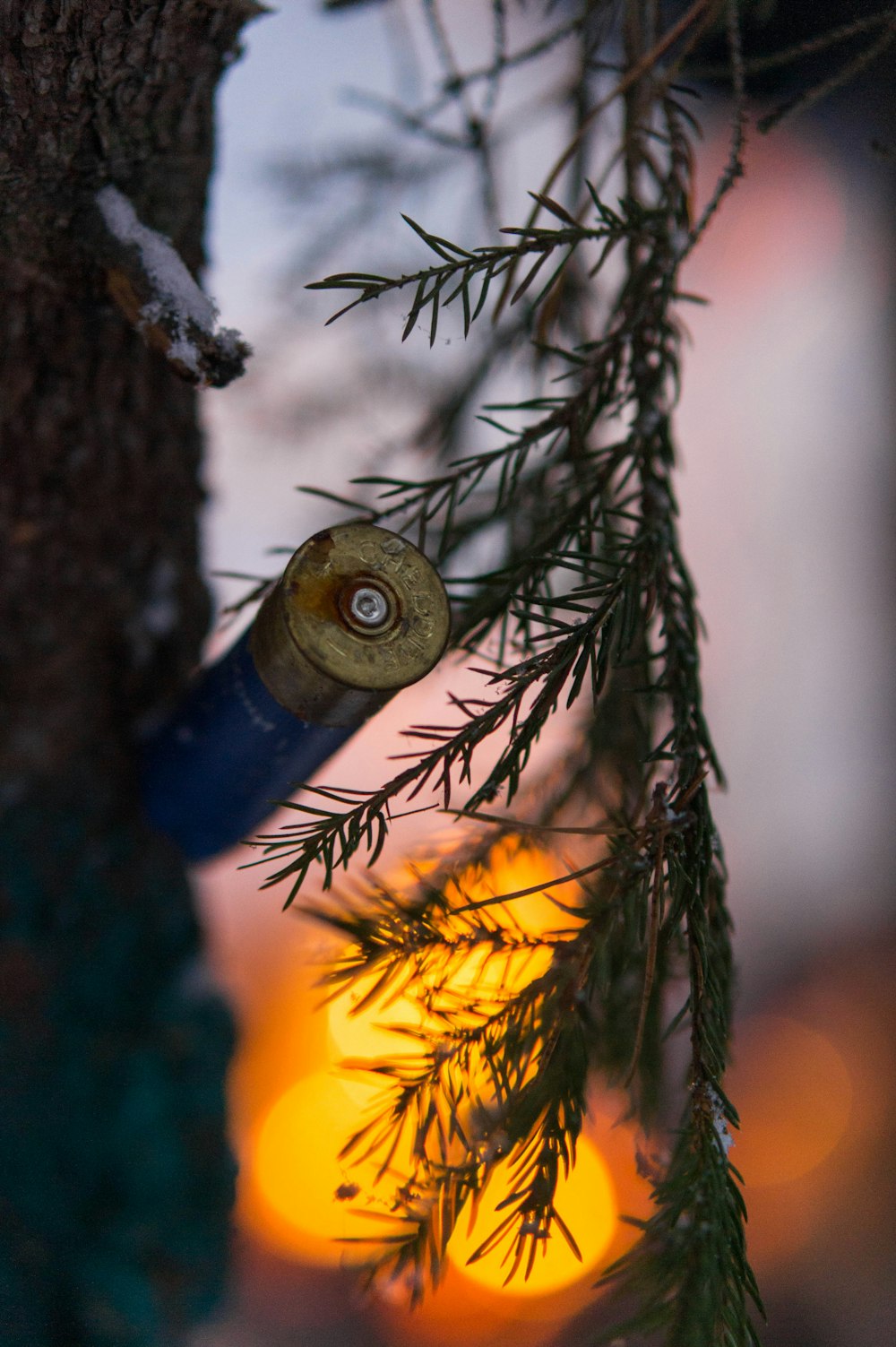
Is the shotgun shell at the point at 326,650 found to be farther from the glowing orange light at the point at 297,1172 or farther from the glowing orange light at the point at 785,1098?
the glowing orange light at the point at 785,1098

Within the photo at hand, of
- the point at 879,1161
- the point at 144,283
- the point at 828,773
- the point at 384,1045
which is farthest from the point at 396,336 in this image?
the point at 879,1161

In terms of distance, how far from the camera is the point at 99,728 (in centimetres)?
81

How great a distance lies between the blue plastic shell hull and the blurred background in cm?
58

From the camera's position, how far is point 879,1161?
174 centimetres

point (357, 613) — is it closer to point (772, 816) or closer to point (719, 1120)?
point (719, 1120)

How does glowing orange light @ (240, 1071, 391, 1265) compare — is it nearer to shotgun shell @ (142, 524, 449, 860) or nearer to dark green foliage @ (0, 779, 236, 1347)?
dark green foliage @ (0, 779, 236, 1347)

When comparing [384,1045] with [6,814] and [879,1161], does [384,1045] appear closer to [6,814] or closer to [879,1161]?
[6,814]

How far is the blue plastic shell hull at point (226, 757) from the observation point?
56cm

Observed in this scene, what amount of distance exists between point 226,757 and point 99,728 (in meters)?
0.25

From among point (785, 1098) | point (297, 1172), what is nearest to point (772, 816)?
point (785, 1098)

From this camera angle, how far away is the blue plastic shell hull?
1.85 ft

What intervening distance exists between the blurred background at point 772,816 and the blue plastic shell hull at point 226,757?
0.58 meters

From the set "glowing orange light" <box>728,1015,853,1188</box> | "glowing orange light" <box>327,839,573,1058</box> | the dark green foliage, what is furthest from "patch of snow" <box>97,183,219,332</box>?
"glowing orange light" <box>728,1015,853,1188</box>

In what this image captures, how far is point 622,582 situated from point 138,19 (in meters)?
0.43
